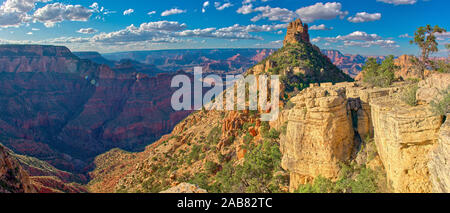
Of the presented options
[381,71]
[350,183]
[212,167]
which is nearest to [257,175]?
[212,167]

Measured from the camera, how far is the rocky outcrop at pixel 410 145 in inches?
430

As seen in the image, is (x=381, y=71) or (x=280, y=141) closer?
(x=280, y=141)

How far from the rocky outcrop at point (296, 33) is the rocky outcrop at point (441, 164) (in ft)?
209

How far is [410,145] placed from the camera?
1124 cm

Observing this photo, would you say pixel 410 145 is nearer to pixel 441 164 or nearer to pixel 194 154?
pixel 441 164

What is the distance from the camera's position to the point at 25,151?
73750 mm

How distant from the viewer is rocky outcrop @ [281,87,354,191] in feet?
51.8

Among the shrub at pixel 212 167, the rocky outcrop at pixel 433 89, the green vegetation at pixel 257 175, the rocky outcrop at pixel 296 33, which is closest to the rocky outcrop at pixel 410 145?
the rocky outcrop at pixel 433 89

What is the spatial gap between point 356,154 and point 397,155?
16.0 feet

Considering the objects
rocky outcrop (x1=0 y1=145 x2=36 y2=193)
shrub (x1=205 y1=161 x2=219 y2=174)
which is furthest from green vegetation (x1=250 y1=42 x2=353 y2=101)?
rocky outcrop (x1=0 y1=145 x2=36 y2=193)

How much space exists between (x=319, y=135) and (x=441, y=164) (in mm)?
6881

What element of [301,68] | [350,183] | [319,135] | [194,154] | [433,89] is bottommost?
[194,154]
